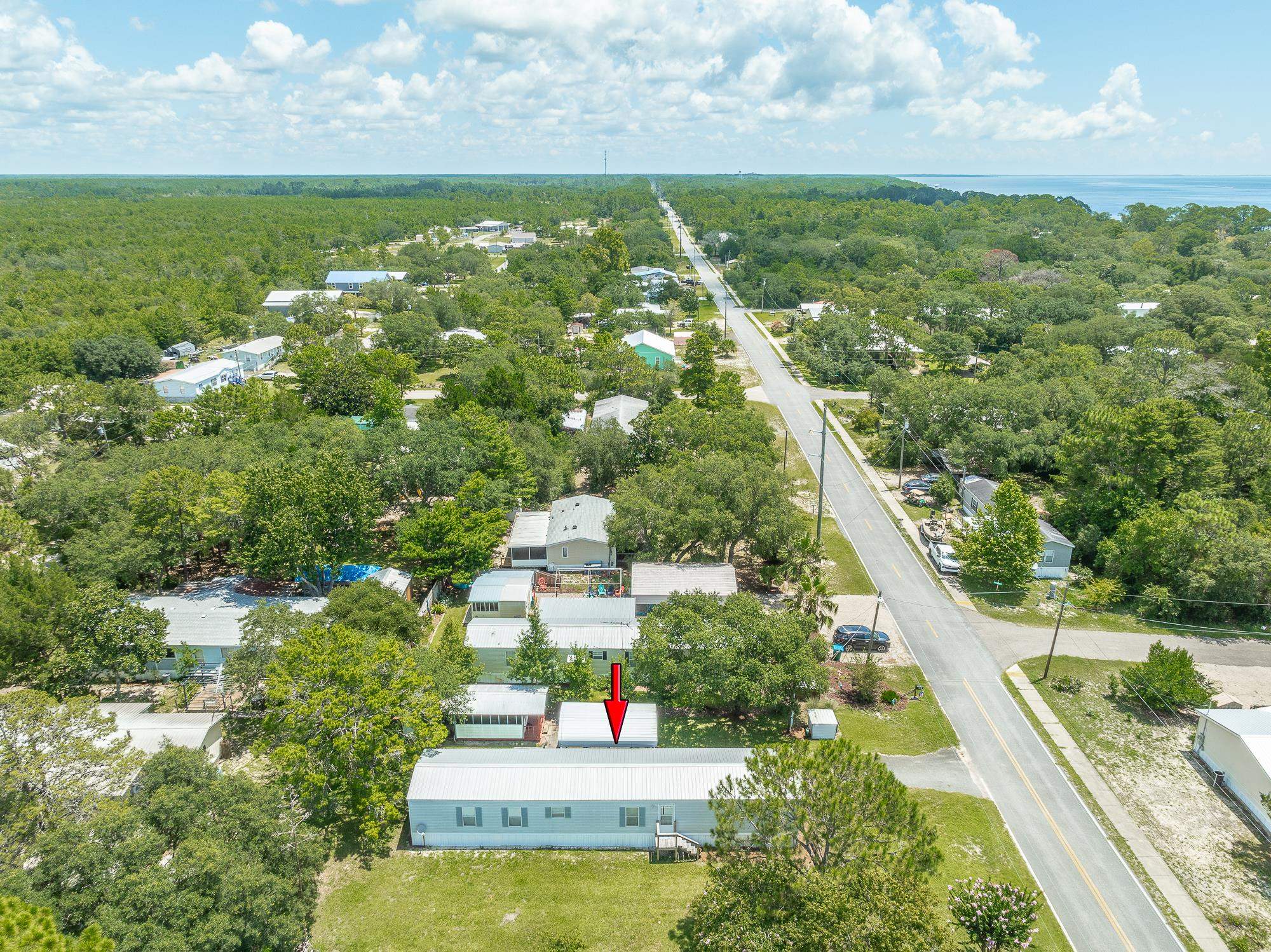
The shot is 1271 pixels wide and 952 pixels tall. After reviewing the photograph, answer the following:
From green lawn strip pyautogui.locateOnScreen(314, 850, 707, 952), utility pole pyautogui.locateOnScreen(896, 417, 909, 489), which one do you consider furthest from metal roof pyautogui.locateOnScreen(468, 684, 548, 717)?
utility pole pyautogui.locateOnScreen(896, 417, 909, 489)

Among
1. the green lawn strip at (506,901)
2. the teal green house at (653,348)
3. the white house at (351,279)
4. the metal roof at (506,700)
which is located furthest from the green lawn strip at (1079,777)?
the white house at (351,279)

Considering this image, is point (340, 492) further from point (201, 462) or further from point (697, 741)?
point (697, 741)

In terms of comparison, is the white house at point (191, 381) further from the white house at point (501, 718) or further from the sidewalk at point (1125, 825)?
the sidewalk at point (1125, 825)

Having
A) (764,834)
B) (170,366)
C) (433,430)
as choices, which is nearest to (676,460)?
(433,430)

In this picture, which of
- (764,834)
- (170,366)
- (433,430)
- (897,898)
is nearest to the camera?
(897,898)

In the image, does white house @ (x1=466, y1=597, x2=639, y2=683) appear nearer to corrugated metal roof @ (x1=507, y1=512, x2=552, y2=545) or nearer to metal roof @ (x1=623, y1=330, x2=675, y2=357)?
corrugated metal roof @ (x1=507, y1=512, x2=552, y2=545)

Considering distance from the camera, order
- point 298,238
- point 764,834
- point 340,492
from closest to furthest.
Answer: point 764,834 < point 340,492 < point 298,238

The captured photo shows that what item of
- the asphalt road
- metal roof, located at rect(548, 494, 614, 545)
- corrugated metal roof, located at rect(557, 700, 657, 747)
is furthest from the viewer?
metal roof, located at rect(548, 494, 614, 545)
